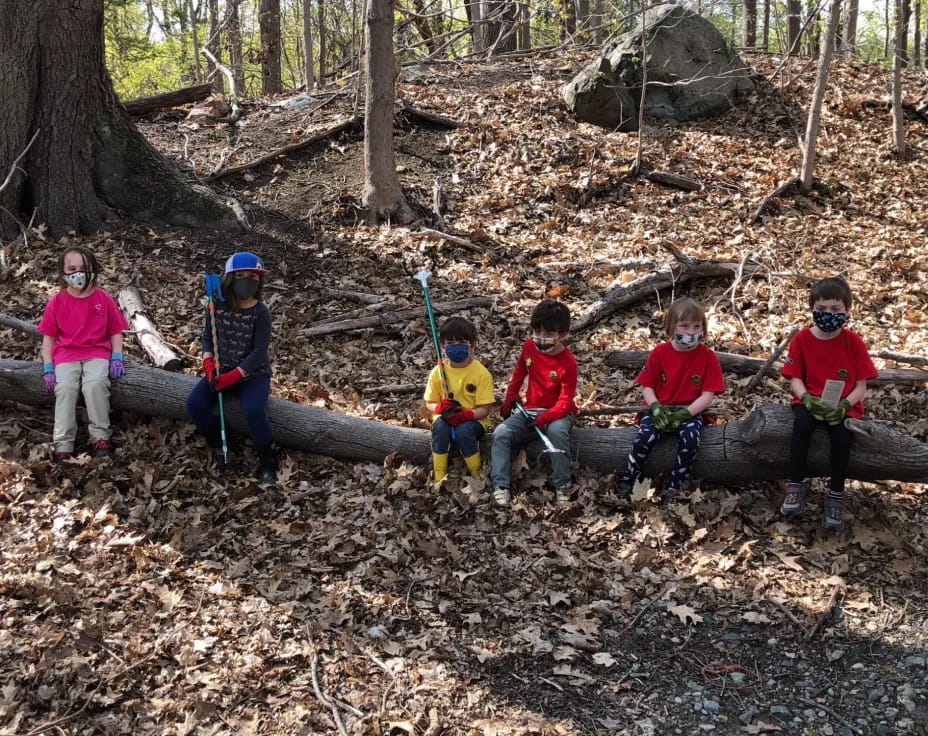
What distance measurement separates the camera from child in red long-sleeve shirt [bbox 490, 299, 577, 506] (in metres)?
5.22

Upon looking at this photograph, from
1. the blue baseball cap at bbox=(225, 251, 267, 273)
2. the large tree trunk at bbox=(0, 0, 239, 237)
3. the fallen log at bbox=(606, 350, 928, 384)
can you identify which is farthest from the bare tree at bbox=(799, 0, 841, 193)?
the large tree trunk at bbox=(0, 0, 239, 237)

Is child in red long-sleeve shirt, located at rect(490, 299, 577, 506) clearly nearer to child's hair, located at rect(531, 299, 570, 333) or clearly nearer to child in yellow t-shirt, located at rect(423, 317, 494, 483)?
child's hair, located at rect(531, 299, 570, 333)

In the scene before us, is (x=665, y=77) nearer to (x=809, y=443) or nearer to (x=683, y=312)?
(x=683, y=312)

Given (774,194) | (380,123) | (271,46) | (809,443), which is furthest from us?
(271,46)

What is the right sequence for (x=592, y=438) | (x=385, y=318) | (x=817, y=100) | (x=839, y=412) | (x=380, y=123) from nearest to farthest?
(x=839, y=412)
(x=592, y=438)
(x=385, y=318)
(x=380, y=123)
(x=817, y=100)

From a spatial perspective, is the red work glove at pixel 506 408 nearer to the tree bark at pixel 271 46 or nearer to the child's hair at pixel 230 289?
the child's hair at pixel 230 289

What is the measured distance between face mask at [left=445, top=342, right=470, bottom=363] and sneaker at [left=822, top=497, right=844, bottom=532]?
8.25 ft

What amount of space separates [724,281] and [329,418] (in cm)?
489

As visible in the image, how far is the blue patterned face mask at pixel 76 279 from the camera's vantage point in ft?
18.1

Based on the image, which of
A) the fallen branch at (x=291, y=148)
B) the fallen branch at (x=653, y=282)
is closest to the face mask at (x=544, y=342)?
the fallen branch at (x=653, y=282)

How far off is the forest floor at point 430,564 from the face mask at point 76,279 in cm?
112

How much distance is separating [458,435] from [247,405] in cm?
150

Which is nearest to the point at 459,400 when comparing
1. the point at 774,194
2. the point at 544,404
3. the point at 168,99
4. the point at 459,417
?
the point at 459,417

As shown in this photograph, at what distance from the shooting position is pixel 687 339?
5059mm
